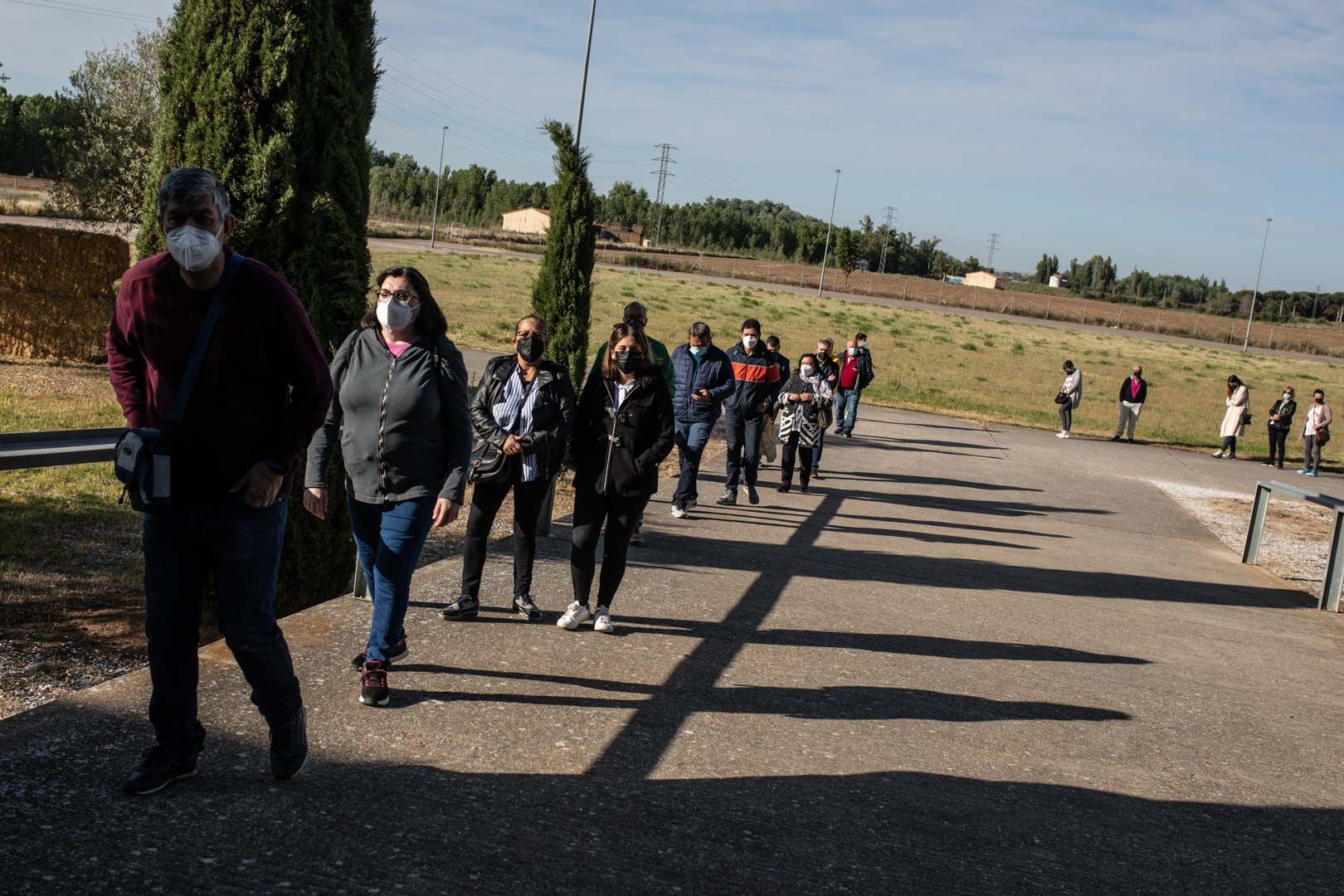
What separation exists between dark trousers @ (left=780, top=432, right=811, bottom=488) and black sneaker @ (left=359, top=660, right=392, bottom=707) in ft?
28.2

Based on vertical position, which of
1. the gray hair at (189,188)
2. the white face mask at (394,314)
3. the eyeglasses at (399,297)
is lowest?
the white face mask at (394,314)

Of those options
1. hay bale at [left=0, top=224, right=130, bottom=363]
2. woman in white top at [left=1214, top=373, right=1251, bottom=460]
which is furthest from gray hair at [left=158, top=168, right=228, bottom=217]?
woman in white top at [left=1214, top=373, right=1251, bottom=460]

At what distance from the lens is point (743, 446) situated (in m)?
12.1

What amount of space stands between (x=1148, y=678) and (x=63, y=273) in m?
17.5

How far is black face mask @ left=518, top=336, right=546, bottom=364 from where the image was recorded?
6.45 m

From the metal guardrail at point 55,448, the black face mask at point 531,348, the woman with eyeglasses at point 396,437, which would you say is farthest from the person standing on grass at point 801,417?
the metal guardrail at point 55,448

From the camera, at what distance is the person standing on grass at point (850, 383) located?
20.6m

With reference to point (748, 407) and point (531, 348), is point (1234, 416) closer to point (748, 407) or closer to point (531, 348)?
point (748, 407)

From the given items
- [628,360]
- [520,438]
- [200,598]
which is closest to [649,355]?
[628,360]

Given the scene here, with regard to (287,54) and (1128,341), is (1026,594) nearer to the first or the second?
(287,54)

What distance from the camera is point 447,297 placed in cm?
4169

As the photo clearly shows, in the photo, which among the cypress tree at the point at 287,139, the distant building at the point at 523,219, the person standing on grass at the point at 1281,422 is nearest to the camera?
the cypress tree at the point at 287,139

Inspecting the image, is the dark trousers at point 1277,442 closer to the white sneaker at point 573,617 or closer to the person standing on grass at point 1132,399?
the person standing on grass at point 1132,399

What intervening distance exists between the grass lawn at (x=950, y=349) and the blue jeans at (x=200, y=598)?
21.0 metres
